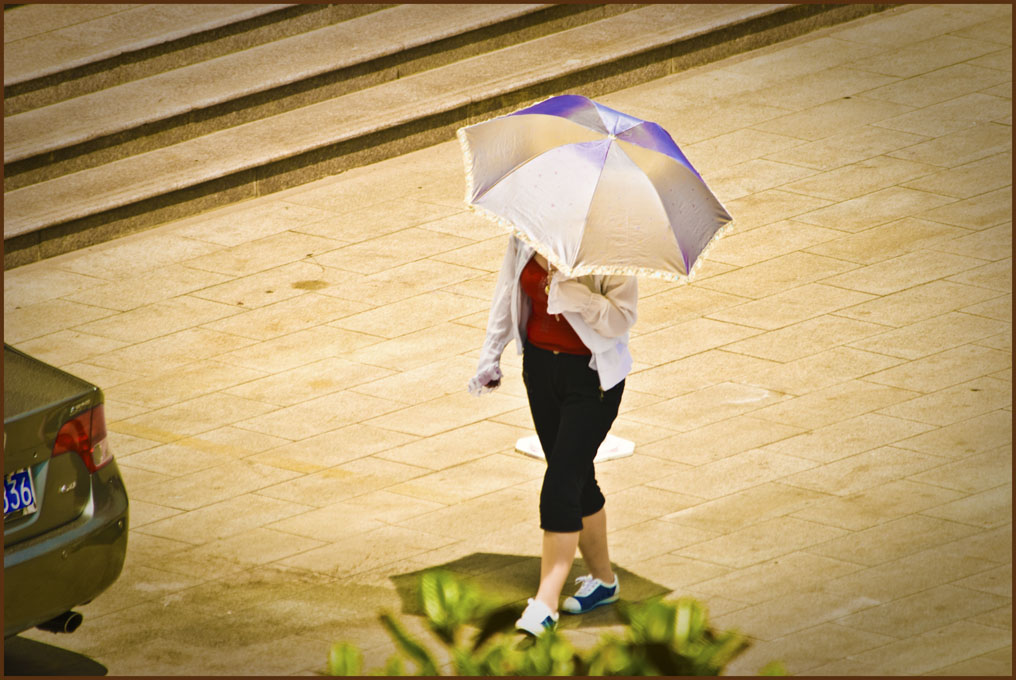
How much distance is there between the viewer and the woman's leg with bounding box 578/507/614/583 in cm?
663

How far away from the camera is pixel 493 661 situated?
334 cm

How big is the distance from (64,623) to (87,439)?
70 centimetres

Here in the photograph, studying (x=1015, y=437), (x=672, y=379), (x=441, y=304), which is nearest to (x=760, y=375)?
(x=672, y=379)

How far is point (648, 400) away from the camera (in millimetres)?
8625

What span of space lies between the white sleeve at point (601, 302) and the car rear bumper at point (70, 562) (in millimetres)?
Result: 1861

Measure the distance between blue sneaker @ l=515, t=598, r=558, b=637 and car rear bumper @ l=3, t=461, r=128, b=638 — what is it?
159 cm

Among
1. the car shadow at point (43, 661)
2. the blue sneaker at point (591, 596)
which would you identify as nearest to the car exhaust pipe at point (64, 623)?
the car shadow at point (43, 661)

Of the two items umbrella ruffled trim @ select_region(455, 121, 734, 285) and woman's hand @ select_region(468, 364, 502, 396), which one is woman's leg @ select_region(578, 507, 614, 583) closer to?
woman's hand @ select_region(468, 364, 502, 396)

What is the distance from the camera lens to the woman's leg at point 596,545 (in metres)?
6.63

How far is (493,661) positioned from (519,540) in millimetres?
3954

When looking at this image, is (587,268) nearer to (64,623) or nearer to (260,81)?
(64,623)

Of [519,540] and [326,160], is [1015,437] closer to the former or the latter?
[519,540]

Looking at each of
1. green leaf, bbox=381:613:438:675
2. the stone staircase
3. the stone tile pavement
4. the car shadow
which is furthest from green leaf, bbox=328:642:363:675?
the stone staircase

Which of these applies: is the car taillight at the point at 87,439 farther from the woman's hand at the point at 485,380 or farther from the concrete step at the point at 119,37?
the concrete step at the point at 119,37
